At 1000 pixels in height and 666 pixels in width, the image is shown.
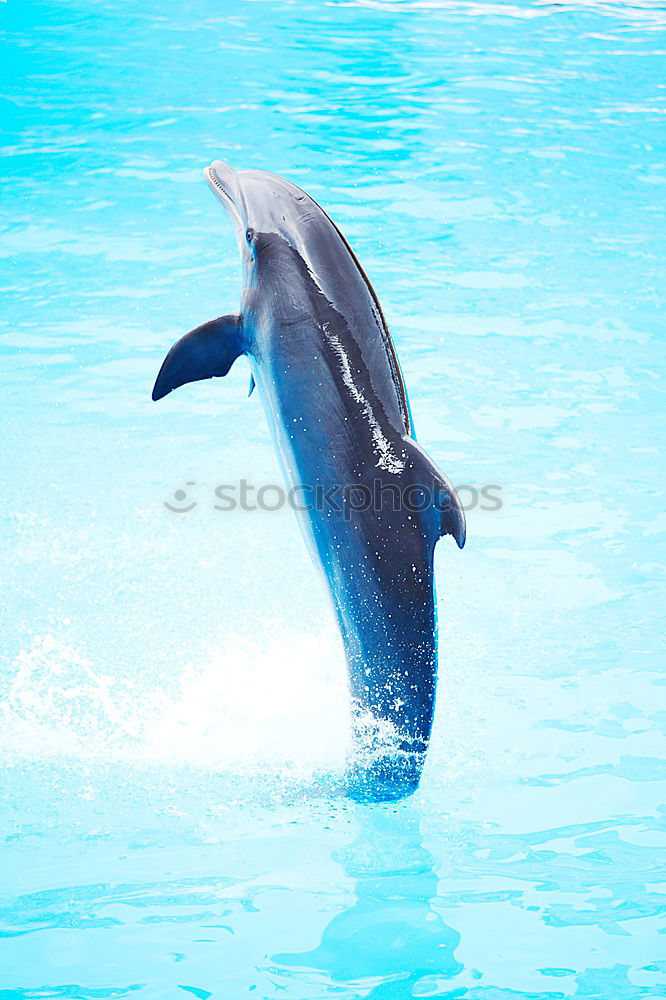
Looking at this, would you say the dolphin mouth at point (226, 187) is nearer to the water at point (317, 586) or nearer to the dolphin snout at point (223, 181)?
the dolphin snout at point (223, 181)

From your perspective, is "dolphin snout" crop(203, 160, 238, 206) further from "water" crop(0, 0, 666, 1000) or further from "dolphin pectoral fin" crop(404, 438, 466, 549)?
"water" crop(0, 0, 666, 1000)

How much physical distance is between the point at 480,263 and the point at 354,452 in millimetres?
6137

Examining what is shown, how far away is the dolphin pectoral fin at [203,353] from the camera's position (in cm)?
407

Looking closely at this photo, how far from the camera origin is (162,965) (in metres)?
3.68

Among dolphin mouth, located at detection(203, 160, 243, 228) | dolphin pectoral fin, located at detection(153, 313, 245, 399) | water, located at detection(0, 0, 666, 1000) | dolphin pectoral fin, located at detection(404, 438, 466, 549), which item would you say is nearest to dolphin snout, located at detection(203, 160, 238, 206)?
dolphin mouth, located at detection(203, 160, 243, 228)

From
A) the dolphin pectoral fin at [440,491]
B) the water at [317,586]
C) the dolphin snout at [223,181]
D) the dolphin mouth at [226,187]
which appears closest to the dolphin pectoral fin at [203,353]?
the dolphin mouth at [226,187]

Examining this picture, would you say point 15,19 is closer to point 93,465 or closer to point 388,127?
point 388,127

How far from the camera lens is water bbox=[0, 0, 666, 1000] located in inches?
153

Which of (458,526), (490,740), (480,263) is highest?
(458,526)

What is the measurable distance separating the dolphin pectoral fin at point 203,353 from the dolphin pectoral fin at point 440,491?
81cm

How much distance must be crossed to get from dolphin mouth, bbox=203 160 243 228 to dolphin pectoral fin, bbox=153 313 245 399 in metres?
0.44

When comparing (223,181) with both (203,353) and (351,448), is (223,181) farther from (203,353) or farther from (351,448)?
(351,448)

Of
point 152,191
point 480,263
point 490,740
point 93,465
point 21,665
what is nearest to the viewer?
point 490,740

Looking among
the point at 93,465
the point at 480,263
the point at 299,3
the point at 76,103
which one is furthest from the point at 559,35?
the point at 93,465
